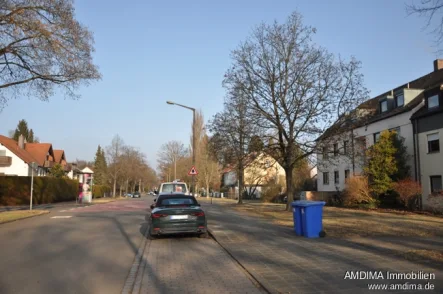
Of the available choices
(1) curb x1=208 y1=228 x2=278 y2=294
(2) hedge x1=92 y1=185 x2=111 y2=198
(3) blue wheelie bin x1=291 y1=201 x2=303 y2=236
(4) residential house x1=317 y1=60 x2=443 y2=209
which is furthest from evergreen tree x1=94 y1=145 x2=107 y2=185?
(1) curb x1=208 y1=228 x2=278 y2=294

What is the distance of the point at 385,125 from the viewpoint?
31641mm

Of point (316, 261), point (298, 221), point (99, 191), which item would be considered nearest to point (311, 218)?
point (298, 221)

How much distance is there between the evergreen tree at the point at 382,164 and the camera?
27.0 m

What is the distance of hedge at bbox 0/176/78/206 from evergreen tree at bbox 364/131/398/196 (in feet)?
95.6

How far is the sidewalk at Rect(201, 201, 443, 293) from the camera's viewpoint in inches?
245

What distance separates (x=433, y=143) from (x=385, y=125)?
6032 millimetres

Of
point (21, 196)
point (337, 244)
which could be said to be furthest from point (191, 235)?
point (21, 196)

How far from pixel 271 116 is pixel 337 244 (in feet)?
41.0

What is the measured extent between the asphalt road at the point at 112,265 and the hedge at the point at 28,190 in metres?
23.6

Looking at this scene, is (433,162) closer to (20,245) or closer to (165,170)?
(20,245)

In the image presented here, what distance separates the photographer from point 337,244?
10.2 metres

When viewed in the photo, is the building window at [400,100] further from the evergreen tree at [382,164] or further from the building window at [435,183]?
the building window at [435,183]

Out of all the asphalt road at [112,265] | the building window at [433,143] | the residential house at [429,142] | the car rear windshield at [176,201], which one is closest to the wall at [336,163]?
the residential house at [429,142]

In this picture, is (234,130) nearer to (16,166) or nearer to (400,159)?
(400,159)
